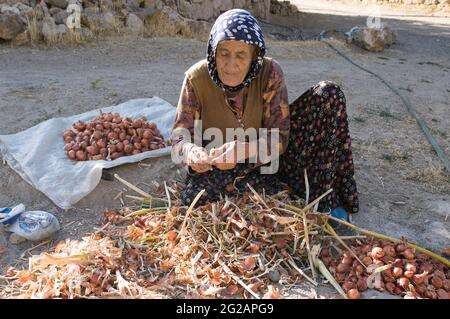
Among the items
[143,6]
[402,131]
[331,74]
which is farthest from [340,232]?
[143,6]

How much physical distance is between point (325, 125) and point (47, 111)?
2.13 metres

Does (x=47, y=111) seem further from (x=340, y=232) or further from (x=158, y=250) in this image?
(x=340, y=232)

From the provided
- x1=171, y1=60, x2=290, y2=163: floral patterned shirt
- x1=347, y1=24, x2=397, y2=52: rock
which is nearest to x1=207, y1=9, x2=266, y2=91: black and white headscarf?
x1=171, y1=60, x2=290, y2=163: floral patterned shirt

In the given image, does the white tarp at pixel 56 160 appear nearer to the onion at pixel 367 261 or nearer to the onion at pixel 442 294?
the onion at pixel 367 261

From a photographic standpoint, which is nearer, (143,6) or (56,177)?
(56,177)

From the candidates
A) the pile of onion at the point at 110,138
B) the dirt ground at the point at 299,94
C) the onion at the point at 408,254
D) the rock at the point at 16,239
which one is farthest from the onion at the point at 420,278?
the rock at the point at 16,239

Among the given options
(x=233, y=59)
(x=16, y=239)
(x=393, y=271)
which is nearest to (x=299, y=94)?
(x=233, y=59)

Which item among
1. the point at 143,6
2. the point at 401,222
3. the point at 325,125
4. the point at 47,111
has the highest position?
the point at 143,6

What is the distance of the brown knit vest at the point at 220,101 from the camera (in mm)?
2078

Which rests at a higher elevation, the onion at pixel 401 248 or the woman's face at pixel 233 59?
the woman's face at pixel 233 59

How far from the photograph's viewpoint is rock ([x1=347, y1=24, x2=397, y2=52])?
21.9 feet

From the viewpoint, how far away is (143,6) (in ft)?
22.0

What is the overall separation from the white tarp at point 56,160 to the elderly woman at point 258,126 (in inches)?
21.6

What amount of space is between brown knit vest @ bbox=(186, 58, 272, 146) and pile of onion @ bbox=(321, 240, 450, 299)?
66 cm
